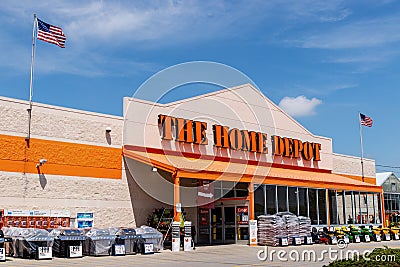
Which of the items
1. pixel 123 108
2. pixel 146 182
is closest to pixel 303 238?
pixel 146 182

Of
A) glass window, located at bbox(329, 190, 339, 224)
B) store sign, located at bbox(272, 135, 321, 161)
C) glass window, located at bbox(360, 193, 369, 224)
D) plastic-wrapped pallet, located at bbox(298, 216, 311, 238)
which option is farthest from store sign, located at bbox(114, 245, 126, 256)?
glass window, located at bbox(360, 193, 369, 224)

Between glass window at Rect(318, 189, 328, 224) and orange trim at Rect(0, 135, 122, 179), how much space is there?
12.9 metres

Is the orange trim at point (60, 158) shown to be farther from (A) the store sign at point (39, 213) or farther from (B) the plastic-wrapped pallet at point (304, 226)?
(B) the plastic-wrapped pallet at point (304, 226)

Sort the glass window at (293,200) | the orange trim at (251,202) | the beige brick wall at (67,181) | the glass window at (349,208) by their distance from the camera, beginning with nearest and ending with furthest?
the beige brick wall at (67,181), the orange trim at (251,202), the glass window at (293,200), the glass window at (349,208)

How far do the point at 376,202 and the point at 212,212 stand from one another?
61.1 feet

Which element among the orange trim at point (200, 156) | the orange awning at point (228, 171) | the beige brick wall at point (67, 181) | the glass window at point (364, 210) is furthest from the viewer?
the glass window at point (364, 210)

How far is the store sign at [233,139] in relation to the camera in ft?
93.8

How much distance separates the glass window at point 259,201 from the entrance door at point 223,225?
1.20 metres

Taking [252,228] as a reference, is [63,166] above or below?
above

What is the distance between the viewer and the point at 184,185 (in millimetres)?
28719

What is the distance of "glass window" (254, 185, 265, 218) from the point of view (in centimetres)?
2858

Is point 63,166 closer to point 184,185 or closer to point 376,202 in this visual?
point 184,185

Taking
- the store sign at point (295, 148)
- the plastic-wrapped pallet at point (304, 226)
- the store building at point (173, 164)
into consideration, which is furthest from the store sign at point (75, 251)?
the store sign at point (295, 148)

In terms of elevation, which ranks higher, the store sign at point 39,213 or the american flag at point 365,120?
the american flag at point 365,120
